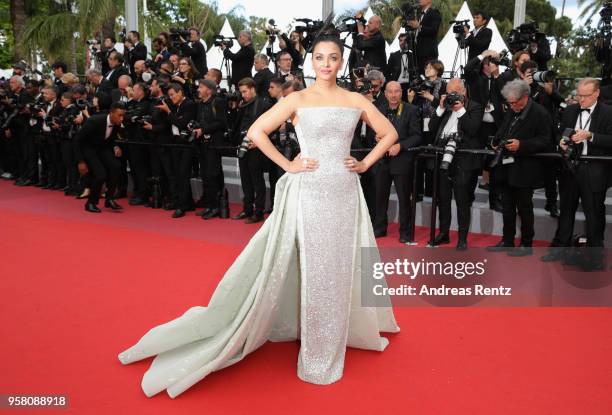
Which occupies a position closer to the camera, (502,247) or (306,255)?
(306,255)

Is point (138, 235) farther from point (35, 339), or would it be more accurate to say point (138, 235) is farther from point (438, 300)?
point (438, 300)

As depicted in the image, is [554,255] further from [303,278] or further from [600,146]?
[303,278]

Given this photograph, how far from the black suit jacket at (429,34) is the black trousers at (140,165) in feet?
13.0

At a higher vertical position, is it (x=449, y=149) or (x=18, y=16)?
(x=18, y=16)

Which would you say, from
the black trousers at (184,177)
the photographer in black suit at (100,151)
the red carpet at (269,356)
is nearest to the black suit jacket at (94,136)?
the photographer in black suit at (100,151)

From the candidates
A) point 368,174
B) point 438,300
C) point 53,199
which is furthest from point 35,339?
point 53,199

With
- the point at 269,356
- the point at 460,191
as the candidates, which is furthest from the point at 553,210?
the point at 269,356

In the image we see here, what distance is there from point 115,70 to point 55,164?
180 centimetres

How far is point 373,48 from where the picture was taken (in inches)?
308

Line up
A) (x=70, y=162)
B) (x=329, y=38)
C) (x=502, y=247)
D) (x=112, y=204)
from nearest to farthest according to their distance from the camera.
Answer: (x=329, y=38) < (x=502, y=247) < (x=112, y=204) < (x=70, y=162)

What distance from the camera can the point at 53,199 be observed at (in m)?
8.72

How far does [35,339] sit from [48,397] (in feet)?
2.57

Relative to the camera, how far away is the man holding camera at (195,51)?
9508 millimetres

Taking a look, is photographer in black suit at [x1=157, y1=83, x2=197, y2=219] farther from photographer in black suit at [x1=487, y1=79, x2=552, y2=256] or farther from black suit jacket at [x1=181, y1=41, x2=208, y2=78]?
photographer in black suit at [x1=487, y1=79, x2=552, y2=256]
